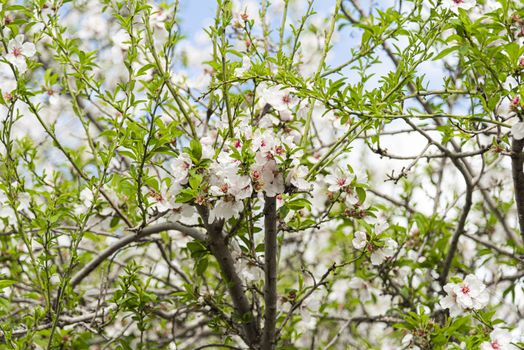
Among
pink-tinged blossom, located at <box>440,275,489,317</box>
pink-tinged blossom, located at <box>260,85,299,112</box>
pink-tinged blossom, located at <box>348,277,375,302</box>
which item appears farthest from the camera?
pink-tinged blossom, located at <box>348,277,375,302</box>

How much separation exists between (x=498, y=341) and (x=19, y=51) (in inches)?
69.5

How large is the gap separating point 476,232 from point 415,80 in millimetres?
1410

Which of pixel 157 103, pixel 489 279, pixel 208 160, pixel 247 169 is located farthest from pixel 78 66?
pixel 489 279

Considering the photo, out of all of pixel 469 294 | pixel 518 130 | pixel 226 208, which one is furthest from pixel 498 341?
pixel 226 208

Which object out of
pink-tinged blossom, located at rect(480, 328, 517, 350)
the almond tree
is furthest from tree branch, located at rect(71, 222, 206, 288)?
pink-tinged blossom, located at rect(480, 328, 517, 350)

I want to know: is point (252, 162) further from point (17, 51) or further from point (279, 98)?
point (17, 51)

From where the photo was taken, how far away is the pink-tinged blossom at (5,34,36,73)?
6.49ft

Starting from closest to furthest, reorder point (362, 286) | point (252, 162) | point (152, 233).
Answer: point (252, 162) → point (152, 233) → point (362, 286)

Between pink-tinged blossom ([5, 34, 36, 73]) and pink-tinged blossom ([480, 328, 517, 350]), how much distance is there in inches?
66.7

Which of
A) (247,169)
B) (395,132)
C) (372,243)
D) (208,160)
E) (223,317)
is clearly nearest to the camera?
Result: (247,169)

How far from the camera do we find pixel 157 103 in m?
1.85

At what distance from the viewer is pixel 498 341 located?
2016 millimetres

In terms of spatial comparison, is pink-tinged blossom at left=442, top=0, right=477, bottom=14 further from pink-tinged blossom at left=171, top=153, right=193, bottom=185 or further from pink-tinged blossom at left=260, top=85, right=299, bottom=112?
pink-tinged blossom at left=171, top=153, right=193, bottom=185

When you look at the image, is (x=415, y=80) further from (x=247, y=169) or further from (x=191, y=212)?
(x=191, y=212)
